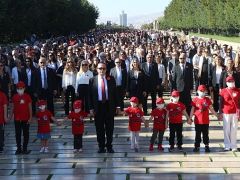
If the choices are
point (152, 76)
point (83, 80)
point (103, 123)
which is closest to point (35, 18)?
point (152, 76)

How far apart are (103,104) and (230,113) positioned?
2.60 metres

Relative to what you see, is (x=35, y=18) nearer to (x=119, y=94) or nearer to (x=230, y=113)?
(x=119, y=94)

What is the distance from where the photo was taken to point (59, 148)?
12594 mm

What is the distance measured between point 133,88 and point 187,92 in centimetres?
209

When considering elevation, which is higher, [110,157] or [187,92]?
[187,92]

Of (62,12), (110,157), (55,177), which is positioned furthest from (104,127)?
(62,12)

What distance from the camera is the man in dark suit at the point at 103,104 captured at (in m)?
11.9

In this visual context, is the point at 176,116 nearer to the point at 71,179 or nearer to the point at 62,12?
the point at 71,179

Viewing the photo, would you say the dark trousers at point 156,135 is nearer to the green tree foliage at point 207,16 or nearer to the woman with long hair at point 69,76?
the woman with long hair at point 69,76

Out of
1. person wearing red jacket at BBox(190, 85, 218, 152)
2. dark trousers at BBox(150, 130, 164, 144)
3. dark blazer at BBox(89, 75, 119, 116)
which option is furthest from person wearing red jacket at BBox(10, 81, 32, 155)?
person wearing red jacket at BBox(190, 85, 218, 152)

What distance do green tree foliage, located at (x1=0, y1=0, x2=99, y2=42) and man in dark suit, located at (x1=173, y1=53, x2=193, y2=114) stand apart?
24.5m

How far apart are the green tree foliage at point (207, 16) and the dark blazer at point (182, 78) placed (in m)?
55.1

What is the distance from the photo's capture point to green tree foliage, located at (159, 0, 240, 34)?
72.8 m

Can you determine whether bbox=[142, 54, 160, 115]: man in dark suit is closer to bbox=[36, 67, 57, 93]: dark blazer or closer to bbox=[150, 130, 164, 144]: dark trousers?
bbox=[36, 67, 57, 93]: dark blazer
